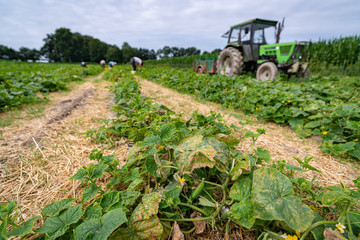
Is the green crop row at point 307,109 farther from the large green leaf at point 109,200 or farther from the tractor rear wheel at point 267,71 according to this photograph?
the tractor rear wheel at point 267,71

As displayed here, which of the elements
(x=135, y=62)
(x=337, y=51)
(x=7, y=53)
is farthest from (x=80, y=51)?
(x=337, y=51)

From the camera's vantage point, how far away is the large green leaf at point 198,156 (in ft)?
3.59

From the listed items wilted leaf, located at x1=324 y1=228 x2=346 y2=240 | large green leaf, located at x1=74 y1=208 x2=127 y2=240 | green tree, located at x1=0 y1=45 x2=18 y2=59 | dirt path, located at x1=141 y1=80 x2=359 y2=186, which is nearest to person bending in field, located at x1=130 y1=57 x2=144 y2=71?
dirt path, located at x1=141 y1=80 x2=359 y2=186

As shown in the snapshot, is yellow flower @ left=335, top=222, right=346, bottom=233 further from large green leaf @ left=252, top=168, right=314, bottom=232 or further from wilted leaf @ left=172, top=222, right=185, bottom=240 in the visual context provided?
wilted leaf @ left=172, top=222, right=185, bottom=240

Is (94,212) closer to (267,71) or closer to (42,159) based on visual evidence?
(42,159)

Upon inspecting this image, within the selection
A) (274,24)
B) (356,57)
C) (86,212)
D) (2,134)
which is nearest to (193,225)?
(86,212)

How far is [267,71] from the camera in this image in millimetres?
7094

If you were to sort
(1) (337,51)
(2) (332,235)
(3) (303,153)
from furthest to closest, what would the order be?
1. (1) (337,51)
2. (3) (303,153)
3. (2) (332,235)

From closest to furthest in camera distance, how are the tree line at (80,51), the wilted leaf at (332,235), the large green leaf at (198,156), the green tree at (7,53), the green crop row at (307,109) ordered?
the wilted leaf at (332,235), the large green leaf at (198,156), the green crop row at (307,109), the green tree at (7,53), the tree line at (80,51)

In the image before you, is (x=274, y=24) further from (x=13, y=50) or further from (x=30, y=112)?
(x=13, y=50)

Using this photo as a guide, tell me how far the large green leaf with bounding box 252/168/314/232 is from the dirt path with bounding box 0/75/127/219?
4.30 feet

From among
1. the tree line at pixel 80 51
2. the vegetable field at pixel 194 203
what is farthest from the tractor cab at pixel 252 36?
the tree line at pixel 80 51

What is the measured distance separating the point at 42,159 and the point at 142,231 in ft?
4.80

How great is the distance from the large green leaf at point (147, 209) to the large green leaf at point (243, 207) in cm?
43
